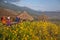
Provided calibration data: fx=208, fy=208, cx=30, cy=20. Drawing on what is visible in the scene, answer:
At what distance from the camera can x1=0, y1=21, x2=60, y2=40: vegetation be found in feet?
9.89

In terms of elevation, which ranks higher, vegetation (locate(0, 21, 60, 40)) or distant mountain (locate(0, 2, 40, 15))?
distant mountain (locate(0, 2, 40, 15))

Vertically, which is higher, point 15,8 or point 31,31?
point 15,8

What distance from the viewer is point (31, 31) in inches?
121

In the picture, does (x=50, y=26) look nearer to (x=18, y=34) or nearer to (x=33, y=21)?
(x=33, y=21)

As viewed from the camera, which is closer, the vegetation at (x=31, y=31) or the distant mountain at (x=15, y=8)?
the vegetation at (x=31, y=31)

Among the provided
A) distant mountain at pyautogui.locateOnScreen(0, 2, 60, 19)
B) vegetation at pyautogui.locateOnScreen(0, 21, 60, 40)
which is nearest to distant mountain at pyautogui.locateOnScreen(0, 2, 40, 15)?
distant mountain at pyautogui.locateOnScreen(0, 2, 60, 19)

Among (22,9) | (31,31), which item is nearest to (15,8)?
(22,9)

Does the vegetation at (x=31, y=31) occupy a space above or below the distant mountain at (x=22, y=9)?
below

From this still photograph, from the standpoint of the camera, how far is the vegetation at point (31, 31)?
9.89ft

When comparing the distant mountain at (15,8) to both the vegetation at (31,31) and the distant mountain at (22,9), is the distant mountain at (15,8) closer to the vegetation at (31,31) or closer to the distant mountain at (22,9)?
the distant mountain at (22,9)

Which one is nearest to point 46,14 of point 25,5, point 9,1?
point 25,5

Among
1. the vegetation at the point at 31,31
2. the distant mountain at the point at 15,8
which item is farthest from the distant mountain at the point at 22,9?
the vegetation at the point at 31,31

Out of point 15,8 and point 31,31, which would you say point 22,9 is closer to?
point 15,8

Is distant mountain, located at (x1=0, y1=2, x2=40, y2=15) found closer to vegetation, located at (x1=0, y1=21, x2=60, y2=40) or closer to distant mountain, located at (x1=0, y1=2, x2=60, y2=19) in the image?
distant mountain, located at (x1=0, y1=2, x2=60, y2=19)
